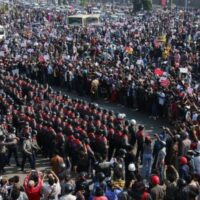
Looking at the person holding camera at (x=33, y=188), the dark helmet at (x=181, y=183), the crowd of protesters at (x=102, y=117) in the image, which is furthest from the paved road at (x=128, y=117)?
the dark helmet at (x=181, y=183)

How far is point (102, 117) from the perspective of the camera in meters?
17.5

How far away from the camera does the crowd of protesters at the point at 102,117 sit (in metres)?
12.0

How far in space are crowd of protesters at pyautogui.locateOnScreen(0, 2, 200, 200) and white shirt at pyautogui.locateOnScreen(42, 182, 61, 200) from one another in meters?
0.02

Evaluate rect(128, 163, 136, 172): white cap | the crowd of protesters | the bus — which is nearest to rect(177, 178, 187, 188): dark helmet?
the crowd of protesters

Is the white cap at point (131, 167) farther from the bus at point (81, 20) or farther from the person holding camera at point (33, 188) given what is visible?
the bus at point (81, 20)

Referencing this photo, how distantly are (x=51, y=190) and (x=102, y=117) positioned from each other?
19.7ft

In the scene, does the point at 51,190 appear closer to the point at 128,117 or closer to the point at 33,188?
the point at 33,188

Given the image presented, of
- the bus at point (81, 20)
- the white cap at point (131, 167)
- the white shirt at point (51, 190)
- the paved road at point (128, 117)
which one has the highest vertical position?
the white shirt at point (51, 190)

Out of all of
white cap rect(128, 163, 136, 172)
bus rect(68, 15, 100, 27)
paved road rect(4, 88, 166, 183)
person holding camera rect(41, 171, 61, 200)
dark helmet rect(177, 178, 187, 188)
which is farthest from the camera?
bus rect(68, 15, 100, 27)

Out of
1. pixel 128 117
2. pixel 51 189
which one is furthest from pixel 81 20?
pixel 51 189

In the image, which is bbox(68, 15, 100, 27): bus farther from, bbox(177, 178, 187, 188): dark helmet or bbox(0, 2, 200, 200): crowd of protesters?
bbox(177, 178, 187, 188): dark helmet

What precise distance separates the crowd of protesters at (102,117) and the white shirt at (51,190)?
0.07 feet

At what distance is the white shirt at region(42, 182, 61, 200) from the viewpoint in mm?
11758

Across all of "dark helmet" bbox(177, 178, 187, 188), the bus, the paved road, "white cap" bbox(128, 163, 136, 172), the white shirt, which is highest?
"dark helmet" bbox(177, 178, 187, 188)
